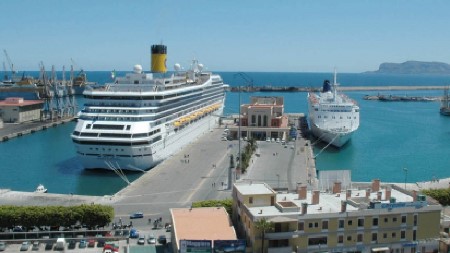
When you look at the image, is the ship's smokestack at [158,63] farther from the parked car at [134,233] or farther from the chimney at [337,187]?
the chimney at [337,187]

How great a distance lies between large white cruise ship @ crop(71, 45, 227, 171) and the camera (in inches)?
1718

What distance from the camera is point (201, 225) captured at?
997 inches

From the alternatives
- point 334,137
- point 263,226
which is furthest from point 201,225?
point 334,137

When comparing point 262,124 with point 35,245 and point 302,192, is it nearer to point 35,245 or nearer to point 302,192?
point 302,192

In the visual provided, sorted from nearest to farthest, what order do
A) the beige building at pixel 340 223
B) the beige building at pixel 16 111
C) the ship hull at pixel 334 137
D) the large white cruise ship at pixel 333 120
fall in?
the beige building at pixel 340 223
the ship hull at pixel 334 137
the large white cruise ship at pixel 333 120
the beige building at pixel 16 111

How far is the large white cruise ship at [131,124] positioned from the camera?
143 ft

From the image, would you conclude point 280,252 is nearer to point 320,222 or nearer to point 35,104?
point 320,222

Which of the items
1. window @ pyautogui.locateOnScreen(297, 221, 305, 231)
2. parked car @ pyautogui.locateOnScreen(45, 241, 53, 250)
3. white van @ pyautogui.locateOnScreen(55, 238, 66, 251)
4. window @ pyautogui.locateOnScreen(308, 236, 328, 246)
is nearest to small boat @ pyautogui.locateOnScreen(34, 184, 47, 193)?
parked car @ pyautogui.locateOnScreen(45, 241, 53, 250)

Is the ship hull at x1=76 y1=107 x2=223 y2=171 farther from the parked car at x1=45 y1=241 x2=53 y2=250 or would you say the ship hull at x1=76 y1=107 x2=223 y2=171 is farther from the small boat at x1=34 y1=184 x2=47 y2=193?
the parked car at x1=45 y1=241 x2=53 y2=250

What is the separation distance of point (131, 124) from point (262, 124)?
24142mm

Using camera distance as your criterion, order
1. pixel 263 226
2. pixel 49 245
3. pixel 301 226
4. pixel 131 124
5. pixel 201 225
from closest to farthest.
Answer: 1. pixel 263 226
2. pixel 301 226
3. pixel 201 225
4. pixel 49 245
5. pixel 131 124

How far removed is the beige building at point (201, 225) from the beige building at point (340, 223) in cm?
89

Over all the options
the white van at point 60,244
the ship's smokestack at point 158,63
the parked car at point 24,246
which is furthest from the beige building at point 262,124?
the parked car at point 24,246

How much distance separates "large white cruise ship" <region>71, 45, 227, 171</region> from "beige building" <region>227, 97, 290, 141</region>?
1002 cm
